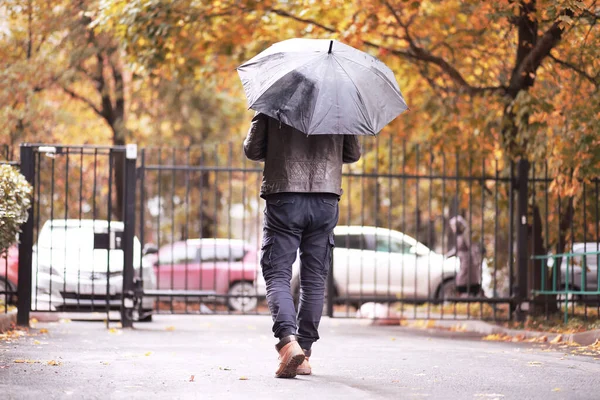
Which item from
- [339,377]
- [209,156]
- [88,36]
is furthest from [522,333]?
[209,156]

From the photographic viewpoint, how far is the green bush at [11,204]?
9.81 metres

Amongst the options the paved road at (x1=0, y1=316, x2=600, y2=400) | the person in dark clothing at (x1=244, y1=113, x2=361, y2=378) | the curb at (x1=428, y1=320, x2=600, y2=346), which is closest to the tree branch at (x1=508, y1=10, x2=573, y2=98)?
the curb at (x1=428, y1=320, x2=600, y2=346)

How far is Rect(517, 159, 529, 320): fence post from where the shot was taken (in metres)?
13.5

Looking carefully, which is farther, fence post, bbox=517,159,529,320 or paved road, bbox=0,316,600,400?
fence post, bbox=517,159,529,320

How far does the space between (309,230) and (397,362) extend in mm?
1587

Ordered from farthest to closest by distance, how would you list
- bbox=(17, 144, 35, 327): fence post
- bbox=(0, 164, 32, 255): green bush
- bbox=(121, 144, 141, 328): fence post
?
1. bbox=(121, 144, 141, 328): fence post
2. bbox=(17, 144, 35, 327): fence post
3. bbox=(0, 164, 32, 255): green bush

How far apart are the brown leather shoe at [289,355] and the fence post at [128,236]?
6.12 meters

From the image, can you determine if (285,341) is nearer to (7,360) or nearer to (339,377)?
(339,377)

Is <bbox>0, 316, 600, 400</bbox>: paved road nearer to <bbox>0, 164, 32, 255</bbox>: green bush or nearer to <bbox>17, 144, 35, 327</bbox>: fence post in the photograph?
<bbox>17, 144, 35, 327</bbox>: fence post

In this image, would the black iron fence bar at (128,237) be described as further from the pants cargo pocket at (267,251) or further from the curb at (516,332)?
the pants cargo pocket at (267,251)

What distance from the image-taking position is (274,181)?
7.14 m

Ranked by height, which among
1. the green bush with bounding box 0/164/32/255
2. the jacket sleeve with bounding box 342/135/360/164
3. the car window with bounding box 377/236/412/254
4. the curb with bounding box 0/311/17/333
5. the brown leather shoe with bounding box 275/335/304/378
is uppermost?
the jacket sleeve with bounding box 342/135/360/164

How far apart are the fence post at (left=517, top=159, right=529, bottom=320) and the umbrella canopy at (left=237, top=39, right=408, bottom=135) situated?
653cm

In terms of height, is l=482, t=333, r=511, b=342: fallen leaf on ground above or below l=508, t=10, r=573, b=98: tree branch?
below
